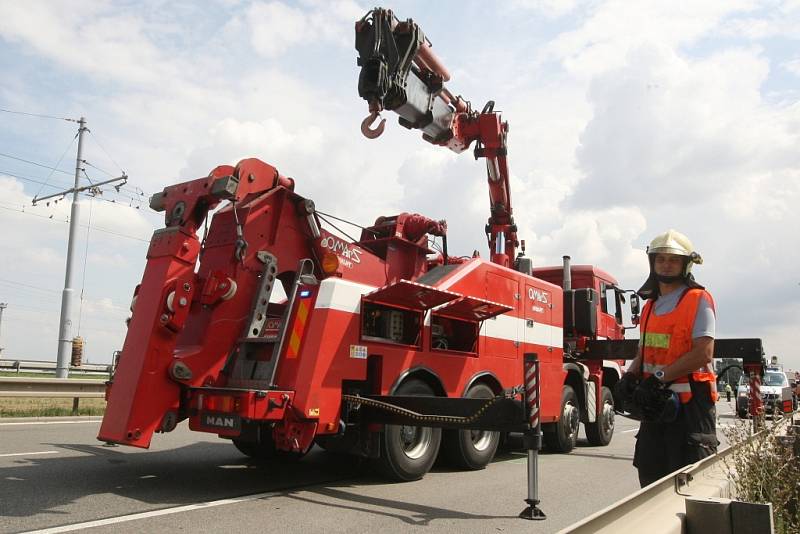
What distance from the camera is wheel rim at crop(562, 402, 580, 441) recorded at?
986 centimetres

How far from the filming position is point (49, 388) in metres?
12.0

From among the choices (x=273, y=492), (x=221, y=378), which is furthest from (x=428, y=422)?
(x=221, y=378)

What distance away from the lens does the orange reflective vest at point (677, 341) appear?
11.9ft

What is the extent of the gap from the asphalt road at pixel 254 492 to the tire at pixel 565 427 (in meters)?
0.64

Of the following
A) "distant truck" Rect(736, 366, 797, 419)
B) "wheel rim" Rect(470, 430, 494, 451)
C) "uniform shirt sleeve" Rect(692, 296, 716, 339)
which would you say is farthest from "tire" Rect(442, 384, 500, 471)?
"distant truck" Rect(736, 366, 797, 419)

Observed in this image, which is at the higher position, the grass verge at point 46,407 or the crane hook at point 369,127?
the crane hook at point 369,127

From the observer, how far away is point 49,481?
594cm

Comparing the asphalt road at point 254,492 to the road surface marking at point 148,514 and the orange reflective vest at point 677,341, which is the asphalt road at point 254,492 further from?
the orange reflective vest at point 677,341

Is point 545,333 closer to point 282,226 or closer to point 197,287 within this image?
point 282,226

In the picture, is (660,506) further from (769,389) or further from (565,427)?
(769,389)

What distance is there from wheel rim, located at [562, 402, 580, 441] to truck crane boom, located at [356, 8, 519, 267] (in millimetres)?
2557

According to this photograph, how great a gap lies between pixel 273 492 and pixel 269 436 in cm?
94

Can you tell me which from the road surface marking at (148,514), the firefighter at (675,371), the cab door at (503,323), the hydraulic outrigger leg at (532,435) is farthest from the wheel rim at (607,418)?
the firefighter at (675,371)

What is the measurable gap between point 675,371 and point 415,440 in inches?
153
